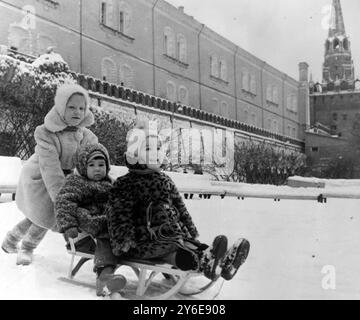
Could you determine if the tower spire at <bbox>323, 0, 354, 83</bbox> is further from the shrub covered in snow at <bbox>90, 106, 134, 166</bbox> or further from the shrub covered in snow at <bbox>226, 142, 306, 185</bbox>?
the shrub covered in snow at <bbox>90, 106, 134, 166</bbox>

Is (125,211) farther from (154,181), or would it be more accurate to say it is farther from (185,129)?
(185,129)

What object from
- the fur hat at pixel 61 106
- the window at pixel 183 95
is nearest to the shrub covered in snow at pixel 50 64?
the fur hat at pixel 61 106

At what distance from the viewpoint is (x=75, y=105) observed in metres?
2.52

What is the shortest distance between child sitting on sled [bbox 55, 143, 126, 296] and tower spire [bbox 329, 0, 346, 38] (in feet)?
4.57

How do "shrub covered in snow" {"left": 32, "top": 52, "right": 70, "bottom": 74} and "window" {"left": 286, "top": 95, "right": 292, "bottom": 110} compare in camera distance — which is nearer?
"shrub covered in snow" {"left": 32, "top": 52, "right": 70, "bottom": 74}

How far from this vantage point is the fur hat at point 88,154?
2365mm

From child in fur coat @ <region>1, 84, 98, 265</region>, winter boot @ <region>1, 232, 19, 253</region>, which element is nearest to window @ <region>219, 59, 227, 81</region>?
child in fur coat @ <region>1, 84, 98, 265</region>

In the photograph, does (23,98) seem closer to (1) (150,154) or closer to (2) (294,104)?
(1) (150,154)

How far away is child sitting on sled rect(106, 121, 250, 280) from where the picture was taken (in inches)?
81.7

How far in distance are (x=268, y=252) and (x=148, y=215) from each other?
2.94 ft

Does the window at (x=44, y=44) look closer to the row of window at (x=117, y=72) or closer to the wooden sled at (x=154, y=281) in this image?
the row of window at (x=117, y=72)

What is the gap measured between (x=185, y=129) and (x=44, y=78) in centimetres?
89

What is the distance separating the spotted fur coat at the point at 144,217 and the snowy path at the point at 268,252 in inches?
11.0
